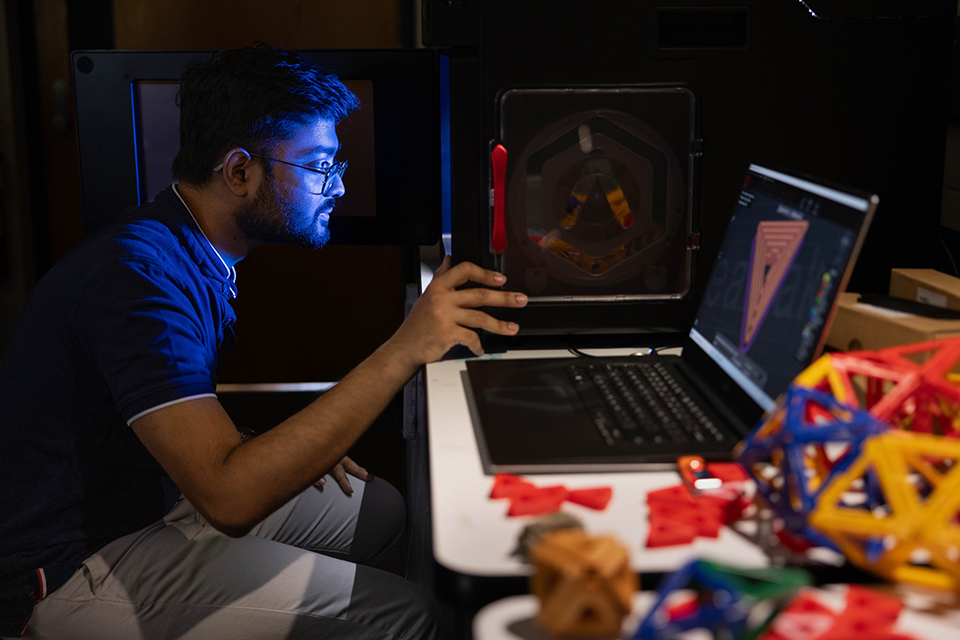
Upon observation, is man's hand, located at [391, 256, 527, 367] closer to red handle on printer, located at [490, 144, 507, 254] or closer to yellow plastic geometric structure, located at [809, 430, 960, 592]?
red handle on printer, located at [490, 144, 507, 254]

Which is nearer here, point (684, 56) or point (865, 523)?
point (865, 523)

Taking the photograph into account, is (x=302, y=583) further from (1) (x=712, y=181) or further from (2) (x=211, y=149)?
(1) (x=712, y=181)

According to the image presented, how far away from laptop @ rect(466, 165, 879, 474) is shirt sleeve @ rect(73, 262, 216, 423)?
337 mm

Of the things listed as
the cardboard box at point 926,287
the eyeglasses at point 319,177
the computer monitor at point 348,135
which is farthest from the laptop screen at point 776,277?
the eyeglasses at point 319,177

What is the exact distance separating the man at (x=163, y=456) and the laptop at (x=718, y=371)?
0.20 metres

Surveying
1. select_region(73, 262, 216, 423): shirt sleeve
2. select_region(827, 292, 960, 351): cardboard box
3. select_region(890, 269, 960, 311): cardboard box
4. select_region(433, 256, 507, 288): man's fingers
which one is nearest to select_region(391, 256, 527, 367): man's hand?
select_region(433, 256, 507, 288): man's fingers

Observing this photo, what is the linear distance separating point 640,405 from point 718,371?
108mm

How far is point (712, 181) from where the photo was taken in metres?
1.16

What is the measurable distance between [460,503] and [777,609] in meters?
0.32

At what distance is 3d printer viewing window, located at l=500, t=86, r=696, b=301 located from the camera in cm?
114

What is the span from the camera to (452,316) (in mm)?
1088

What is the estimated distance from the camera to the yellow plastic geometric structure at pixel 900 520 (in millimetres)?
553

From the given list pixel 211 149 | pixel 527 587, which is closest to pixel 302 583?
pixel 527 587

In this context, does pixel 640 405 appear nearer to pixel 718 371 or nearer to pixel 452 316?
pixel 718 371
